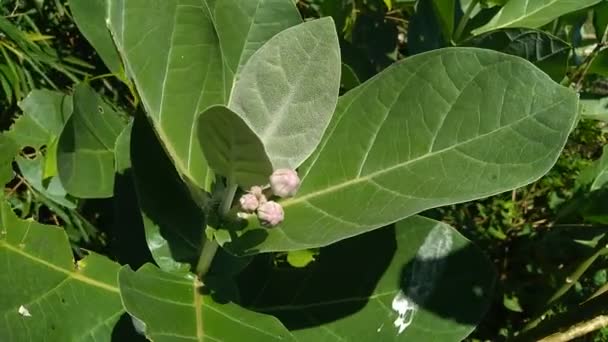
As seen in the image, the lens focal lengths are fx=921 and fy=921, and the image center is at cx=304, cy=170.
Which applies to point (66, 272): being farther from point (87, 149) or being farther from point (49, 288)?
point (87, 149)

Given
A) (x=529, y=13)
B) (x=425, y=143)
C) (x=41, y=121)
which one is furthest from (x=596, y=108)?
(x=41, y=121)

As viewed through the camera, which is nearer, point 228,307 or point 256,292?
A: point 228,307

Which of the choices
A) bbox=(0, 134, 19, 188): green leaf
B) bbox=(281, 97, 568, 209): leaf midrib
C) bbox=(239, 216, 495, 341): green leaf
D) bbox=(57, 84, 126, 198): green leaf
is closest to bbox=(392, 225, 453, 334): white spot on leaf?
bbox=(239, 216, 495, 341): green leaf

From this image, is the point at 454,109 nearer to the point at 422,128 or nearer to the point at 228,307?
the point at 422,128

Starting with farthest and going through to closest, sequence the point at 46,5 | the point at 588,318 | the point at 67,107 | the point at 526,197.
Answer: the point at 526,197
the point at 46,5
the point at 67,107
the point at 588,318

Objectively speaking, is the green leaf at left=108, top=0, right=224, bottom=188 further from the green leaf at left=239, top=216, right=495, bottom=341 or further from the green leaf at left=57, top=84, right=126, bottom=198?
the green leaf at left=239, top=216, right=495, bottom=341

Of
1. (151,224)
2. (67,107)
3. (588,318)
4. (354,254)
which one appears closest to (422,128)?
(354,254)

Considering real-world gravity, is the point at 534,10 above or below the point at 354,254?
above
